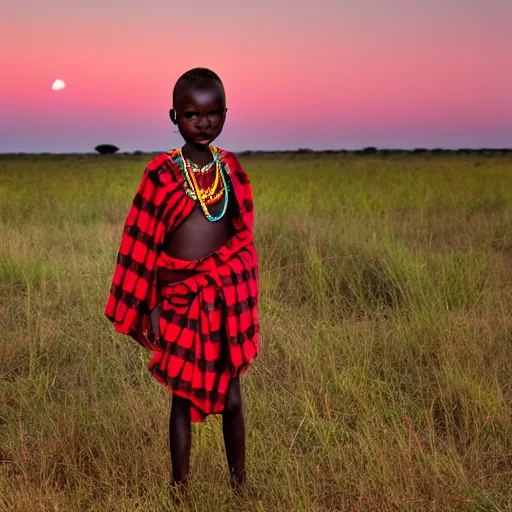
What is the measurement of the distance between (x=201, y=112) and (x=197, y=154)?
0.15 meters

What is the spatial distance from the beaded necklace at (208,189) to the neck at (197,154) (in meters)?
0.01

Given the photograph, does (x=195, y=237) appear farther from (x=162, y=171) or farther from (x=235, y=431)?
(x=235, y=431)

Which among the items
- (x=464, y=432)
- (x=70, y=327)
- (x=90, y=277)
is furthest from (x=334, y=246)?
(x=464, y=432)

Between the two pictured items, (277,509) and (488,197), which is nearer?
(277,509)

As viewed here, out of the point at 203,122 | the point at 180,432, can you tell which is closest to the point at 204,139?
the point at 203,122

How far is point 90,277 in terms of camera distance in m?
5.21

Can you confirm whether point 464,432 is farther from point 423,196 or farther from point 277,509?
point 423,196

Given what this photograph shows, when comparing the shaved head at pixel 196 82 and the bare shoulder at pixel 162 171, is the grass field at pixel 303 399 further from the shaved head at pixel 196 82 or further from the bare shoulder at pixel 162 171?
the shaved head at pixel 196 82

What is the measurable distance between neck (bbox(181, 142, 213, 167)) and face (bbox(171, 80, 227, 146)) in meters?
0.04

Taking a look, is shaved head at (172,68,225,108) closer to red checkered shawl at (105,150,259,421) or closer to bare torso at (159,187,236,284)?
red checkered shawl at (105,150,259,421)

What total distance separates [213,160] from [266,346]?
1.92 meters

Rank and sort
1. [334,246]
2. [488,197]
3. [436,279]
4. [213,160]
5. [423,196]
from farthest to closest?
1. [423,196]
2. [488,197]
3. [334,246]
4. [436,279]
5. [213,160]

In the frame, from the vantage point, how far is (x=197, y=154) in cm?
206

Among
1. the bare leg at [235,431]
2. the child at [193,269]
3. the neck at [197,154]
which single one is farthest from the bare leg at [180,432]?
the neck at [197,154]
